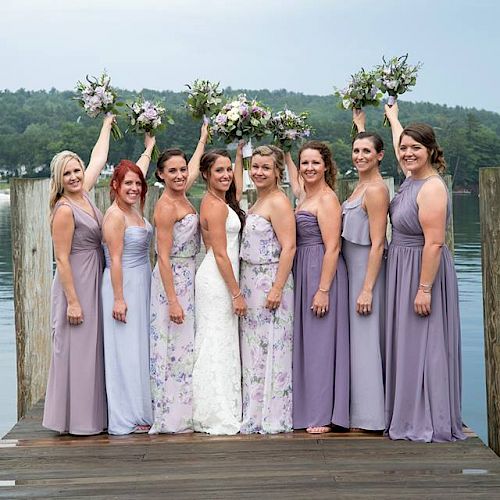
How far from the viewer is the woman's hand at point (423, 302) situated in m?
6.41

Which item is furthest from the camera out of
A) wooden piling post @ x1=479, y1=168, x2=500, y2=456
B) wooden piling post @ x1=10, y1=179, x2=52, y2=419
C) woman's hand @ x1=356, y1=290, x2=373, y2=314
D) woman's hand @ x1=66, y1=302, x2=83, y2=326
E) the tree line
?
the tree line

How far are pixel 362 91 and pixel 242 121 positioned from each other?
92cm

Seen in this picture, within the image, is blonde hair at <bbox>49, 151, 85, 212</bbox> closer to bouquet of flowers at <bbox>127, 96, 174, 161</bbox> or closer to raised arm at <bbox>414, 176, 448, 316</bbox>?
bouquet of flowers at <bbox>127, 96, 174, 161</bbox>

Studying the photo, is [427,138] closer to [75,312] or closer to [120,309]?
[120,309]

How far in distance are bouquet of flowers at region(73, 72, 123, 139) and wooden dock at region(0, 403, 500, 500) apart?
2415mm

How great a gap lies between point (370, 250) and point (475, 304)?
1643 cm

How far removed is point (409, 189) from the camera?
6504 mm

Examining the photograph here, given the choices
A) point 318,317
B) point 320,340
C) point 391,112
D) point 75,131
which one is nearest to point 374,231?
point 318,317

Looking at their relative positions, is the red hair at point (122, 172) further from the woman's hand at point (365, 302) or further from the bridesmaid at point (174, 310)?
the woman's hand at point (365, 302)

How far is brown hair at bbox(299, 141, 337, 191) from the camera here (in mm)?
6773

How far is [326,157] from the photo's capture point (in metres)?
6.79

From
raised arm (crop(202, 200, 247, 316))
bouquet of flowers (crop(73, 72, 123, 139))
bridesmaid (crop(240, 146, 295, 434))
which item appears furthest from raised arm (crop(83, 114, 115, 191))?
bridesmaid (crop(240, 146, 295, 434))

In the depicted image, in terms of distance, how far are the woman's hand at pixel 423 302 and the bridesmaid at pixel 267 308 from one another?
0.88 meters

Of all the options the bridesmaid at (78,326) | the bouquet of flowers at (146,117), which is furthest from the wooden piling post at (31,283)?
the bridesmaid at (78,326)
